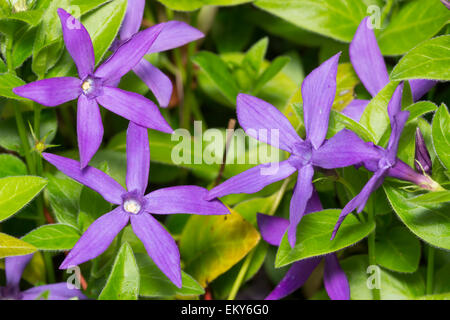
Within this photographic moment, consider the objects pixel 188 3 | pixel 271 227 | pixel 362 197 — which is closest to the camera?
pixel 362 197

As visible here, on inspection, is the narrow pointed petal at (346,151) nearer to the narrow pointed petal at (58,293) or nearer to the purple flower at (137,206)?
the purple flower at (137,206)

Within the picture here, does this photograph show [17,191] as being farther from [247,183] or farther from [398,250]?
[398,250]

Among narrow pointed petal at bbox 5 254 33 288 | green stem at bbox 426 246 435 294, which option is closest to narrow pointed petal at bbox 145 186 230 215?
narrow pointed petal at bbox 5 254 33 288

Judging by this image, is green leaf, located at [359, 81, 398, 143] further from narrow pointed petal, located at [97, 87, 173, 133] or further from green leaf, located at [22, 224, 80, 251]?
green leaf, located at [22, 224, 80, 251]

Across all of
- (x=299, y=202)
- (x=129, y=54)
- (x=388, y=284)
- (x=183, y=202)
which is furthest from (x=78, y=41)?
(x=388, y=284)
